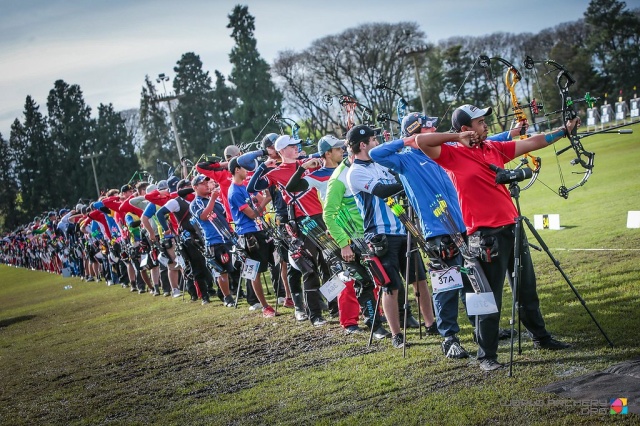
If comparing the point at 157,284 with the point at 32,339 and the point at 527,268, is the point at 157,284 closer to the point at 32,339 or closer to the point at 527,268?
the point at 32,339

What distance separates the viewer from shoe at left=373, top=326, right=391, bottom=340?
341 inches

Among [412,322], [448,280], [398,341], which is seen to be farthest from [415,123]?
[412,322]

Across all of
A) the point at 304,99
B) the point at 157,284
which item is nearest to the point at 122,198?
the point at 157,284

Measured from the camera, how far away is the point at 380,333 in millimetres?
8703

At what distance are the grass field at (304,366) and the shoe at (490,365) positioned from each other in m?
0.13

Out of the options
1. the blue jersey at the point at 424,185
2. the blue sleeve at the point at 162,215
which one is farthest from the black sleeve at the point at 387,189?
the blue sleeve at the point at 162,215

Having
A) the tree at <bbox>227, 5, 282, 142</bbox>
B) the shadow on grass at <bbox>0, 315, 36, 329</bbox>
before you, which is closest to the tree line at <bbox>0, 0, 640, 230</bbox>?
the tree at <bbox>227, 5, 282, 142</bbox>

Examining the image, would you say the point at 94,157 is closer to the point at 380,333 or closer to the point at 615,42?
the point at 615,42

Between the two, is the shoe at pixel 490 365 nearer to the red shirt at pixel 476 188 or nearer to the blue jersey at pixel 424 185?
the red shirt at pixel 476 188

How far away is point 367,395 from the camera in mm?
6441

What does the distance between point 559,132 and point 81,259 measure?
2809 centimetres

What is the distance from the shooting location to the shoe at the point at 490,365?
21.0 feet

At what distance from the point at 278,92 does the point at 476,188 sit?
201 ft

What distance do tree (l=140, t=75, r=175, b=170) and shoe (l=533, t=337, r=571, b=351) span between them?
72975 millimetres
